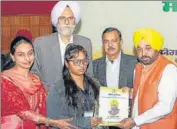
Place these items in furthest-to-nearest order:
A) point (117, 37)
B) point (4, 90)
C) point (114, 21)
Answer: point (114, 21), point (117, 37), point (4, 90)

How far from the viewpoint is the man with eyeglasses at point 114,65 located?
3.26 meters

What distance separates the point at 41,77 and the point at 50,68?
11 cm

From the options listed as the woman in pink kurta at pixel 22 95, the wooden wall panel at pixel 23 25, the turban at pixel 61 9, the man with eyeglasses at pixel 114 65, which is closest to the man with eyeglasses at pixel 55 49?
the turban at pixel 61 9

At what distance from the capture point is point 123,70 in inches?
132

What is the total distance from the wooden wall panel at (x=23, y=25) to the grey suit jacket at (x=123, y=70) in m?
1.56

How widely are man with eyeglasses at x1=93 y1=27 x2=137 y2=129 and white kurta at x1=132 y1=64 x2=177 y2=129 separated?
10.6 inches

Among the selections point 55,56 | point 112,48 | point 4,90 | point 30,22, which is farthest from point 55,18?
point 30,22

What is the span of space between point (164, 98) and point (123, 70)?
45 centimetres

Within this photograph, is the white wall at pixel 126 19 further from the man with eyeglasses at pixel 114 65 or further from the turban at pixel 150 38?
the turban at pixel 150 38

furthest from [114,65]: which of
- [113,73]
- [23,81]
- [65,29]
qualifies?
[23,81]

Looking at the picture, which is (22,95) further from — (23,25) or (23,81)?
(23,25)

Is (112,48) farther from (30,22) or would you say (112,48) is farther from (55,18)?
(30,22)

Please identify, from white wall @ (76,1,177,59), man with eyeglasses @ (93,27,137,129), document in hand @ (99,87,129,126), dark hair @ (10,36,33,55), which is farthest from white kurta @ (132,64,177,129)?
white wall @ (76,1,177,59)

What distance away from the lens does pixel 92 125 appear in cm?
308
